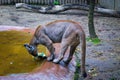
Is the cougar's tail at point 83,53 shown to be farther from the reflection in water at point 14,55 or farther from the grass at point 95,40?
the grass at point 95,40

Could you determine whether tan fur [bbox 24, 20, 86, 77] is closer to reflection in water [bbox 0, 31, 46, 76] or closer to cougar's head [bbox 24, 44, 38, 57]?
cougar's head [bbox 24, 44, 38, 57]

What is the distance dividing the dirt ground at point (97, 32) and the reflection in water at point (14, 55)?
1190 mm

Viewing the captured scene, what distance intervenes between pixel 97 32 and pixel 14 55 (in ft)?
12.8

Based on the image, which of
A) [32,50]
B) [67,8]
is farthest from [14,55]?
[67,8]

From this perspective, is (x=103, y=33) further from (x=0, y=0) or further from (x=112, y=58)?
(x=0, y=0)

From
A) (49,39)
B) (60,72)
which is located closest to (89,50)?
(49,39)

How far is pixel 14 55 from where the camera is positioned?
6.82 m

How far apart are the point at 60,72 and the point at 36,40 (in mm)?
1102

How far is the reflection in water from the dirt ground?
119cm

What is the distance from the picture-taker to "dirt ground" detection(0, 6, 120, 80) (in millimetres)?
6211

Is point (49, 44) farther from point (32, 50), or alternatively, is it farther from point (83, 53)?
point (83, 53)

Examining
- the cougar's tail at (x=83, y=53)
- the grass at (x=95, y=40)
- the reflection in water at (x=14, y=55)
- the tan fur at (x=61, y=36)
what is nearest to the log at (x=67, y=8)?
the grass at (x=95, y=40)

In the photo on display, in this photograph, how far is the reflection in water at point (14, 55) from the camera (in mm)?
5997

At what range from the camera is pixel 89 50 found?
777 centimetres
